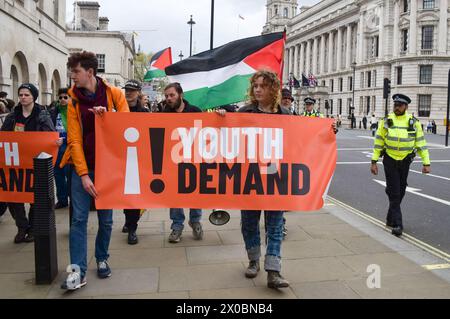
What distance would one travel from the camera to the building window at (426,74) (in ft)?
212

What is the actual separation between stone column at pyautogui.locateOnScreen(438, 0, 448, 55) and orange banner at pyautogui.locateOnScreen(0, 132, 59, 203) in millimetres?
67610

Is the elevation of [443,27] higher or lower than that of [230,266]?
higher

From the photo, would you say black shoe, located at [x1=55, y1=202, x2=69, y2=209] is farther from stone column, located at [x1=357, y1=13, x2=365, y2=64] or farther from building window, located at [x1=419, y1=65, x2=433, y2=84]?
stone column, located at [x1=357, y1=13, x2=365, y2=64]

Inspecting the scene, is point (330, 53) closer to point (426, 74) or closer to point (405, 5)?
point (405, 5)

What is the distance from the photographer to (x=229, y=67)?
237 inches

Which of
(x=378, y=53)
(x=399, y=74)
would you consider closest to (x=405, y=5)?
(x=378, y=53)

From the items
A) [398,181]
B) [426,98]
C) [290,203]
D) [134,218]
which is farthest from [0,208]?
[426,98]

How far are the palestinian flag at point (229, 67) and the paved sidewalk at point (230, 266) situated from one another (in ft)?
6.13

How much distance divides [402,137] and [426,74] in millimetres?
64031

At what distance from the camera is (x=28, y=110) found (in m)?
5.85

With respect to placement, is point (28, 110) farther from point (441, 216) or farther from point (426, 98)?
point (426, 98)

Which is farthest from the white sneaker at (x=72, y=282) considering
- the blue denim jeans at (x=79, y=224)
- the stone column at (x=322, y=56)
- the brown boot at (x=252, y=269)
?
the stone column at (x=322, y=56)

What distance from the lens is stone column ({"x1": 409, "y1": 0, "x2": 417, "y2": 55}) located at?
2579 inches
